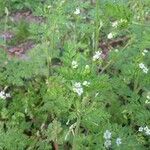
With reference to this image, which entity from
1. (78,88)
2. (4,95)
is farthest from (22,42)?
(78,88)

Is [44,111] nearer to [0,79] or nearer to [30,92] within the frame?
[30,92]

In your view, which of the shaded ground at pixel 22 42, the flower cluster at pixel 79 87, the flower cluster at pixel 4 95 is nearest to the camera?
the flower cluster at pixel 79 87

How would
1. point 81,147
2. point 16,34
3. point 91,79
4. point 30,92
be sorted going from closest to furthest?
point 91,79, point 81,147, point 30,92, point 16,34

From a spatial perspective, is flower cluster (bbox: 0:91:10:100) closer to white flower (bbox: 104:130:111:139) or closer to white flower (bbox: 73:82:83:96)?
white flower (bbox: 104:130:111:139)

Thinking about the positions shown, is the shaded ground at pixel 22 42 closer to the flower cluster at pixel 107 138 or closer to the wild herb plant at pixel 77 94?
the wild herb plant at pixel 77 94

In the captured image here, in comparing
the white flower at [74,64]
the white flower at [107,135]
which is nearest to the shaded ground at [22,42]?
the white flower at [107,135]

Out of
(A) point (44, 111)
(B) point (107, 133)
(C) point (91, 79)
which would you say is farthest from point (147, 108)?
(C) point (91, 79)

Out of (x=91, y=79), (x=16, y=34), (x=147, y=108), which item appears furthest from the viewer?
(x=16, y=34)

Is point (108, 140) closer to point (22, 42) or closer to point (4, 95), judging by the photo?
point (4, 95)
